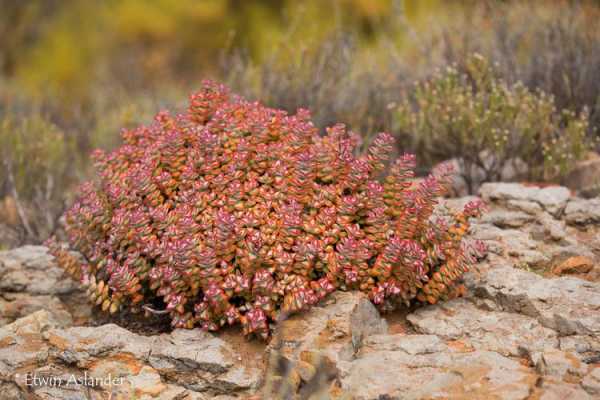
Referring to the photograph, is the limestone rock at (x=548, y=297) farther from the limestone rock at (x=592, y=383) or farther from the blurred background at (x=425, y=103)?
the blurred background at (x=425, y=103)

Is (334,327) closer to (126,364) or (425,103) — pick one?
(126,364)

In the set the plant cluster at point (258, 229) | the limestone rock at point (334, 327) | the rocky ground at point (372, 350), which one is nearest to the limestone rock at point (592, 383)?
the rocky ground at point (372, 350)

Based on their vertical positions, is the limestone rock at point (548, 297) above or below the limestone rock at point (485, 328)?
above

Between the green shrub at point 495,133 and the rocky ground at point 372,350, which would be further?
the green shrub at point 495,133

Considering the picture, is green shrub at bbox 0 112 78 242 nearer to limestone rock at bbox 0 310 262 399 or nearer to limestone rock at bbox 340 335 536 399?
limestone rock at bbox 0 310 262 399

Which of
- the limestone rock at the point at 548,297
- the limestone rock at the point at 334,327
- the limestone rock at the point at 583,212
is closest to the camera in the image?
the limestone rock at the point at 334,327

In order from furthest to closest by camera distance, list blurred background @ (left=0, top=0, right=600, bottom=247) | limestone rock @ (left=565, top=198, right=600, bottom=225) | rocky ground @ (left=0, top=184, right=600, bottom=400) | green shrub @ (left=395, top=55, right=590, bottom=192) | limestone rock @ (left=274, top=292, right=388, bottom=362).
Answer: blurred background @ (left=0, top=0, right=600, bottom=247)
green shrub @ (left=395, top=55, right=590, bottom=192)
limestone rock @ (left=565, top=198, right=600, bottom=225)
limestone rock @ (left=274, top=292, right=388, bottom=362)
rocky ground @ (left=0, top=184, right=600, bottom=400)

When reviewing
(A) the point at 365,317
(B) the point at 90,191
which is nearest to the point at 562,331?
(A) the point at 365,317

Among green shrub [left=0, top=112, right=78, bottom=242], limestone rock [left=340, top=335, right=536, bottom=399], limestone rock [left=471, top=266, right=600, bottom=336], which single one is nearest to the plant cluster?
limestone rock [left=471, top=266, right=600, bottom=336]
